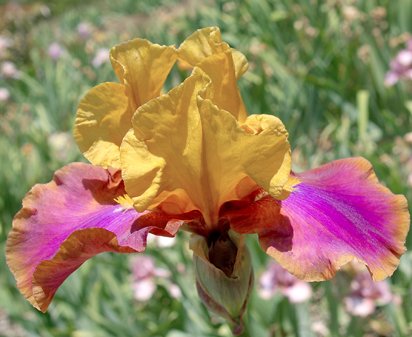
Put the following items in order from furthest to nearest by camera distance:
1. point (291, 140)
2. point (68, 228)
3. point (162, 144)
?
point (291, 140), point (68, 228), point (162, 144)

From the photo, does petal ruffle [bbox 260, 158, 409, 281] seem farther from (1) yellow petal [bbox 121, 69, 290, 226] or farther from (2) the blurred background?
(2) the blurred background

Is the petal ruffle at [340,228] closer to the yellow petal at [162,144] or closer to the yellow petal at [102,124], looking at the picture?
the yellow petal at [162,144]

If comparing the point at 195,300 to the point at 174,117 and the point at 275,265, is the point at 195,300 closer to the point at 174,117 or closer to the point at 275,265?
the point at 275,265

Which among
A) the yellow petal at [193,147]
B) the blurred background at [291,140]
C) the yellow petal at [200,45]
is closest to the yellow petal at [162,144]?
the yellow petal at [193,147]

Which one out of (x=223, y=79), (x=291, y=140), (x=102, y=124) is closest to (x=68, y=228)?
(x=102, y=124)

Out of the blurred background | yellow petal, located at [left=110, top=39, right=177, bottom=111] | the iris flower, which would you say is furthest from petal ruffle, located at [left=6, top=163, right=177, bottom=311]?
the blurred background

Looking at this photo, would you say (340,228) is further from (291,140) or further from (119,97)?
(291,140)
